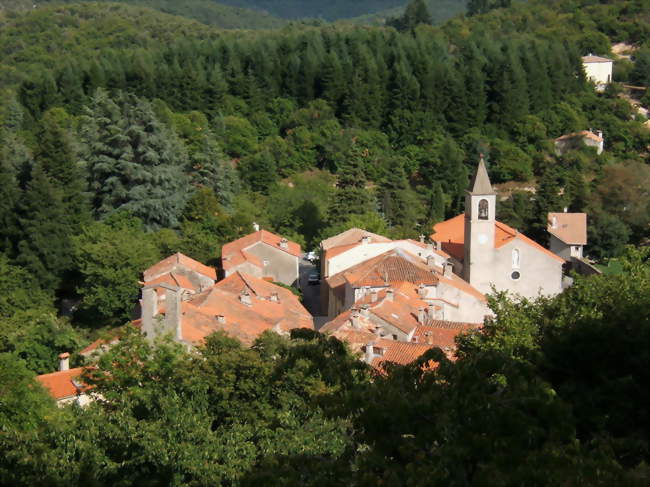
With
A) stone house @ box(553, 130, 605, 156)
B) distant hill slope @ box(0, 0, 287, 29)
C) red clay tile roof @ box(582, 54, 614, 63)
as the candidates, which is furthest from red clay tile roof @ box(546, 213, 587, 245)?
distant hill slope @ box(0, 0, 287, 29)

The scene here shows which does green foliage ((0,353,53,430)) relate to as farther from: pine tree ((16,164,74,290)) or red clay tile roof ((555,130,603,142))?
red clay tile roof ((555,130,603,142))

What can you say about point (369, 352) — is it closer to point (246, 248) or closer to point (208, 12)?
point (246, 248)

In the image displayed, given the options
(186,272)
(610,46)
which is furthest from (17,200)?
(610,46)

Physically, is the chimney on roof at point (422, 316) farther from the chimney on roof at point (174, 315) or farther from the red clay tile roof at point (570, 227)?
the red clay tile roof at point (570, 227)

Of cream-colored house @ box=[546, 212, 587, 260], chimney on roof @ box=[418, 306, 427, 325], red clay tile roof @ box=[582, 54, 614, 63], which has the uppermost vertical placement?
red clay tile roof @ box=[582, 54, 614, 63]

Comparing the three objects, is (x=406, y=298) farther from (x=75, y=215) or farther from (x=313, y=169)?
(x=313, y=169)
